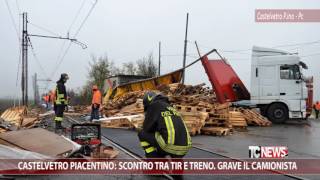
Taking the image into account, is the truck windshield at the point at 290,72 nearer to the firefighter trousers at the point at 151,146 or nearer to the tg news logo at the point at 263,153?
the tg news logo at the point at 263,153

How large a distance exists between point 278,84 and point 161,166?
594 inches

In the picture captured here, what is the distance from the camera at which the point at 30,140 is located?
7656 mm

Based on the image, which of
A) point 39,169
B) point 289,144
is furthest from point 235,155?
point 39,169

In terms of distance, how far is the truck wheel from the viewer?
20.1 metres

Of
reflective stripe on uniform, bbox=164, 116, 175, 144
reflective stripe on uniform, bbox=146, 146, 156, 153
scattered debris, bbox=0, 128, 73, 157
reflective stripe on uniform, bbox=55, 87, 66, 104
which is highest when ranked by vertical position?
reflective stripe on uniform, bbox=55, 87, 66, 104

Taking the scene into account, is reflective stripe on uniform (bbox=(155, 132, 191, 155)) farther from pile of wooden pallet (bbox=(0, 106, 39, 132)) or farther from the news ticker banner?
pile of wooden pallet (bbox=(0, 106, 39, 132))

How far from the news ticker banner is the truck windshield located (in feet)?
37.1

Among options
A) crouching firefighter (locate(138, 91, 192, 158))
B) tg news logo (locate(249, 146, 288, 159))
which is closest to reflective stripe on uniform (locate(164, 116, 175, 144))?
crouching firefighter (locate(138, 91, 192, 158))

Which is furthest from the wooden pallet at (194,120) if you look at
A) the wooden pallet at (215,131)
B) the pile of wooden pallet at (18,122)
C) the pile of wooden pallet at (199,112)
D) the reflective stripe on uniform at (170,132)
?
the reflective stripe on uniform at (170,132)

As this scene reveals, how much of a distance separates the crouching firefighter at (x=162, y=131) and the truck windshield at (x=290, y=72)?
1515cm

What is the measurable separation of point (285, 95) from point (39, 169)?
15.6 m

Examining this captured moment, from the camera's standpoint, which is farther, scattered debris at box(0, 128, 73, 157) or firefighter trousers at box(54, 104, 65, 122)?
firefighter trousers at box(54, 104, 65, 122)

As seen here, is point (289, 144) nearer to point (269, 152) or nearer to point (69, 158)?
point (269, 152)

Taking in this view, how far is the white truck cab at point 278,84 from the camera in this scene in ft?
65.1
